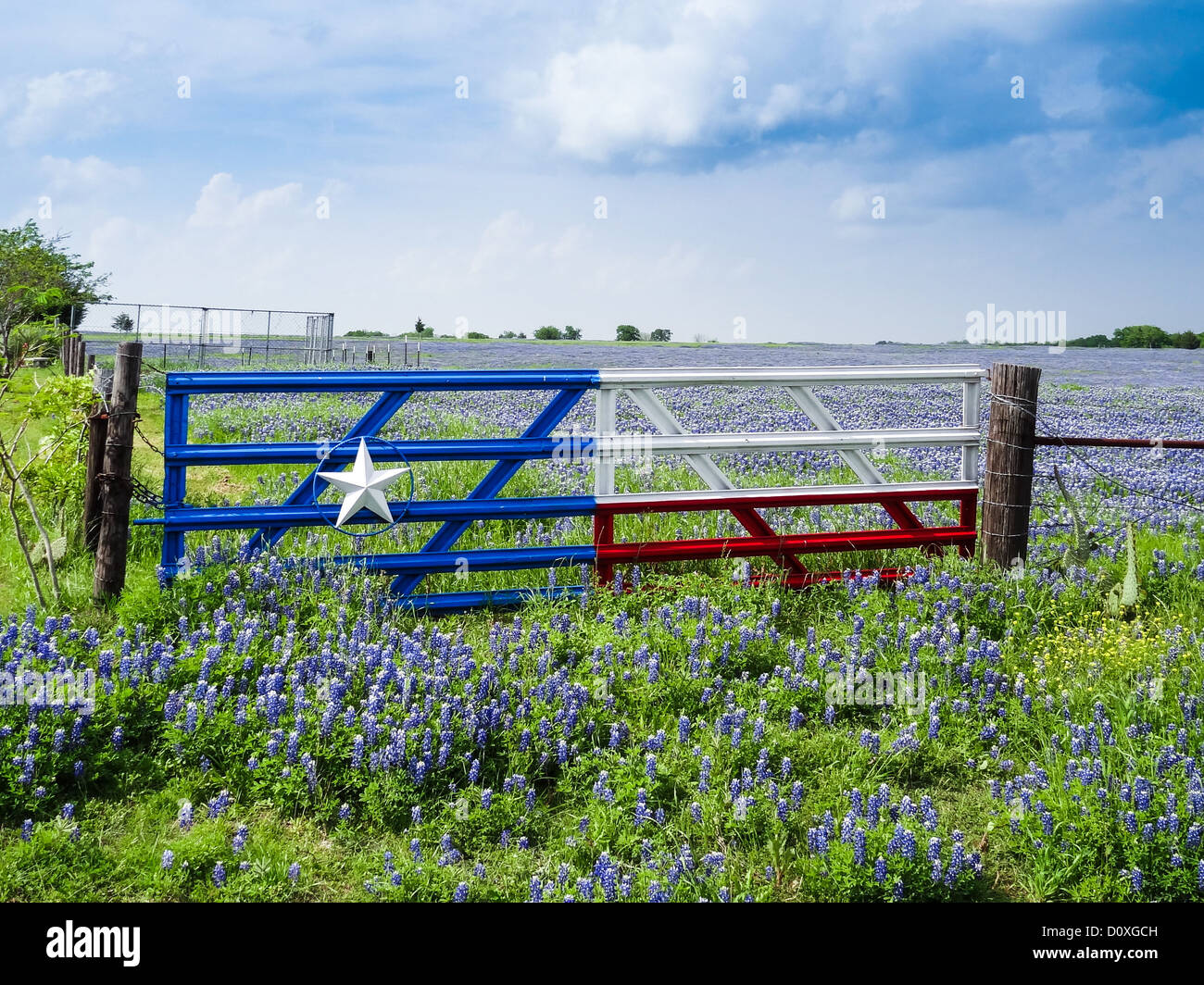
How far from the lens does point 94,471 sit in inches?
252

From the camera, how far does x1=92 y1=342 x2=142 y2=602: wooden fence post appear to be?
237 inches

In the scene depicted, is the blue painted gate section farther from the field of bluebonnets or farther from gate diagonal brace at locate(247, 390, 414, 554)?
the field of bluebonnets

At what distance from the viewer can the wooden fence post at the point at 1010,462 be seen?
6.96 meters

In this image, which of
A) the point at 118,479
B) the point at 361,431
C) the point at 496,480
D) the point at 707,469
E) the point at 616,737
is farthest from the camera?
the point at 707,469

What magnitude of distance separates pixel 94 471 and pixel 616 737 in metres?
3.96

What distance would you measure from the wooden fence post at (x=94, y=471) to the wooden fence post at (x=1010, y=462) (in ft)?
19.7

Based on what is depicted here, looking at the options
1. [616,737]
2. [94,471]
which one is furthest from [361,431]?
[616,737]

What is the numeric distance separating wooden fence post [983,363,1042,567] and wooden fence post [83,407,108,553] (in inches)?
236

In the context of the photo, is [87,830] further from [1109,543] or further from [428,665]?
[1109,543]

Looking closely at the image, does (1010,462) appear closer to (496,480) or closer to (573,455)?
(573,455)

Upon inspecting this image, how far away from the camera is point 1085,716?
5.04 meters

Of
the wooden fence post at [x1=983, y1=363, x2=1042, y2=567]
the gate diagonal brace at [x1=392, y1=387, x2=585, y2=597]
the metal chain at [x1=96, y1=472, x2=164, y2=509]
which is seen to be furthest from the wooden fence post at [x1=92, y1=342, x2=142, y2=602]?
the wooden fence post at [x1=983, y1=363, x2=1042, y2=567]

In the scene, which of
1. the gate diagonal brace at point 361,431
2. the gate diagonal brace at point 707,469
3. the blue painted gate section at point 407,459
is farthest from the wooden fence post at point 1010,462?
the gate diagonal brace at point 361,431
